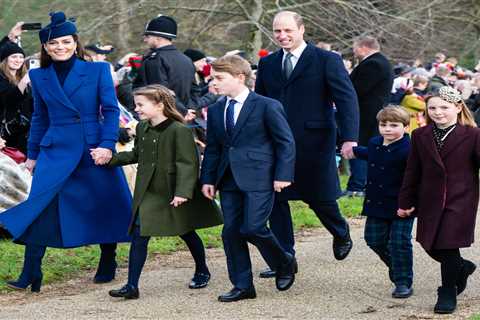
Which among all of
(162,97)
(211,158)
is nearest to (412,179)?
(211,158)

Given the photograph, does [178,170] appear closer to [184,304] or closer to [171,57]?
[184,304]

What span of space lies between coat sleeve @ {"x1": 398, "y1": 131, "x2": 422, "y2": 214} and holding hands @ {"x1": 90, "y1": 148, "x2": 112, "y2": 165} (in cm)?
203

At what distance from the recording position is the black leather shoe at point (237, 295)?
7316mm

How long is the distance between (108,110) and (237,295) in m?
1.63

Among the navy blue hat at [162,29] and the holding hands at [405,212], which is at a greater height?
the navy blue hat at [162,29]

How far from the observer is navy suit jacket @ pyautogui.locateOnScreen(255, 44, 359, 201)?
798 centimetres

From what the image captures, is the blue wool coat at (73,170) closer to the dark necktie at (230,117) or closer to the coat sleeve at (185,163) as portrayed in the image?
the coat sleeve at (185,163)

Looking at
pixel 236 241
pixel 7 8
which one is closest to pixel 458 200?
pixel 236 241

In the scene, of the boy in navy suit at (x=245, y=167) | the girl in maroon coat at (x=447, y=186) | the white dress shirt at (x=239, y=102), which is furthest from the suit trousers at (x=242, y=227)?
the girl in maroon coat at (x=447, y=186)

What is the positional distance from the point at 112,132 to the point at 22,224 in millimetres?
882

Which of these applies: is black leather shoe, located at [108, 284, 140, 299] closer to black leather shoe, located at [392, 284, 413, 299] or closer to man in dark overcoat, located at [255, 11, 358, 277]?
man in dark overcoat, located at [255, 11, 358, 277]

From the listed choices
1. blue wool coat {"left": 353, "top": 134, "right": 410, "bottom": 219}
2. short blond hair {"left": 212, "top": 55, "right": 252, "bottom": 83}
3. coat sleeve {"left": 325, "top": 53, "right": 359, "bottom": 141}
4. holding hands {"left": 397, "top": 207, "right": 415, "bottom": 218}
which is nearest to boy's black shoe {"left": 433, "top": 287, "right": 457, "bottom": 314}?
holding hands {"left": 397, "top": 207, "right": 415, "bottom": 218}

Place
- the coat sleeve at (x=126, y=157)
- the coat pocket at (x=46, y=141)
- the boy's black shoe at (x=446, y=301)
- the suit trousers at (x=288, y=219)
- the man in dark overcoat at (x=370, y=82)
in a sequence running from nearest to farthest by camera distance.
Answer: the boy's black shoe at (x=446, y=301) → the coat sleeve at (x=126, y=157) → the coat pocket at (x=46, y=141) → the suit trousers at (x=288, y=219) → the man in dark overcoat at (x=370, y=82)

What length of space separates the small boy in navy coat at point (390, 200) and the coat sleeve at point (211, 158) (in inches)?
41.5
